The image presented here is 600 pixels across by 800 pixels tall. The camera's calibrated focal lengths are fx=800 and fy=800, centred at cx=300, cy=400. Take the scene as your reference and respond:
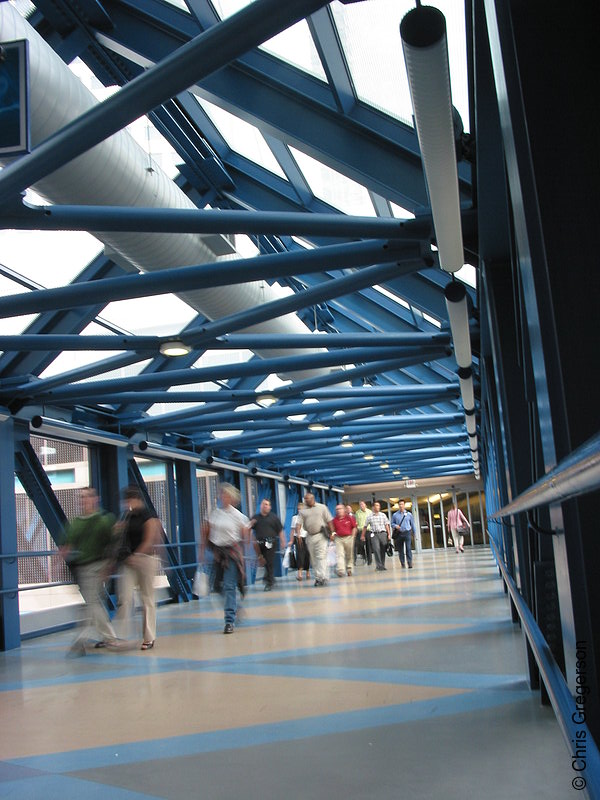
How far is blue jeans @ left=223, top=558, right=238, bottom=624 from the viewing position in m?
9.75

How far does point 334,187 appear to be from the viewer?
9.10 m

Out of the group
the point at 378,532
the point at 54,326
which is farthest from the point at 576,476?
the point at 378,532

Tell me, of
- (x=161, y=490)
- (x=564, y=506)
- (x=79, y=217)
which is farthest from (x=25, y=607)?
(x=564, y=506)

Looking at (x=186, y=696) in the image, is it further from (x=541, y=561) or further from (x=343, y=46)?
(x=343, y=46)

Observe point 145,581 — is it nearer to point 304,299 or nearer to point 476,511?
point 304,299

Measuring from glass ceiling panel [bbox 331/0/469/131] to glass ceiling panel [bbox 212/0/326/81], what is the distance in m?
0.32

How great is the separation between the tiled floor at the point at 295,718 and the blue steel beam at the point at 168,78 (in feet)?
11.3

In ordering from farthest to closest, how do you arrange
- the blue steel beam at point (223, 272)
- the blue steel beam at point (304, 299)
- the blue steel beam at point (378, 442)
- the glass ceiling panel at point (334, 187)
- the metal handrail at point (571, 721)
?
the blue steel beam at point (378, 442) → the glass ceiling panel at point (334, 187) → the blue steel beam at point (304, 299) → the blue steel beam at point (223, 272) → the metal handrail at point (571, 721)

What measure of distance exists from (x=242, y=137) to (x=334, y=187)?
135 cm

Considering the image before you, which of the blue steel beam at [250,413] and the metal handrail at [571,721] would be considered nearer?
the metal handrail at [571,721]

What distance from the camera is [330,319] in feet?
54.3

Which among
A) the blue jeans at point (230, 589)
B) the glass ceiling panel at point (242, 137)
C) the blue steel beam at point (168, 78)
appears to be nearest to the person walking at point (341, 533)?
the blue jeans at point (230, 589)

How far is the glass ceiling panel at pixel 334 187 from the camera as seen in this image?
8.84 metres

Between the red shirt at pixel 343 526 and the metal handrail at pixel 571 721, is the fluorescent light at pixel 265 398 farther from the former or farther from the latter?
the metal handrail at pixel 571 721
